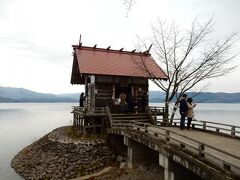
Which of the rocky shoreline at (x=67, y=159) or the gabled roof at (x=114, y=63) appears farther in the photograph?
the gabled roof at (x=114, y=63)

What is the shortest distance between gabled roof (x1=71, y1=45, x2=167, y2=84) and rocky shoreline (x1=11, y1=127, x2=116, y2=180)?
20.2ft

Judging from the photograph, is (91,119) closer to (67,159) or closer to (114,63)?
(67,159)

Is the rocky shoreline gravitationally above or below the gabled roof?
below

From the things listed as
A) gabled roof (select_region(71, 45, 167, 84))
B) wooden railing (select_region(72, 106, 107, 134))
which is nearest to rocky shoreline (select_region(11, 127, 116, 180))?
wooden railing (select_region(72, 106, 107, 134))

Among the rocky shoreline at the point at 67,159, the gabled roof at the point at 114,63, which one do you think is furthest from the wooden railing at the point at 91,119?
the gabled roof at the point at 114,63

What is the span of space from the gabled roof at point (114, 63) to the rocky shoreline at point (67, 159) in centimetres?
616

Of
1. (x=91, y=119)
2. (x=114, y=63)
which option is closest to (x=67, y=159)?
(x=91, y=119)

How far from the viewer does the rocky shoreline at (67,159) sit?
777 inches

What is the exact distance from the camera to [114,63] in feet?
87.0

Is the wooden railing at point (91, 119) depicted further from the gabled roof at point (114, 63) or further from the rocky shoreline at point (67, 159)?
the gabled roof at point (114, 63)

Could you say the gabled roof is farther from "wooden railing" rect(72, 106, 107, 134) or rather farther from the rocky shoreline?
the rocky shoreline

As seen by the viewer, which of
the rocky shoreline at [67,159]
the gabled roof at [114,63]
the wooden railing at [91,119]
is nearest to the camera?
the rocky shoreline at [67,159]

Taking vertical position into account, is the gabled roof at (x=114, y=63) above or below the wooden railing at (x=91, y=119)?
above

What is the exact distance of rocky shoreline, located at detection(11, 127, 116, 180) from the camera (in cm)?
1973
